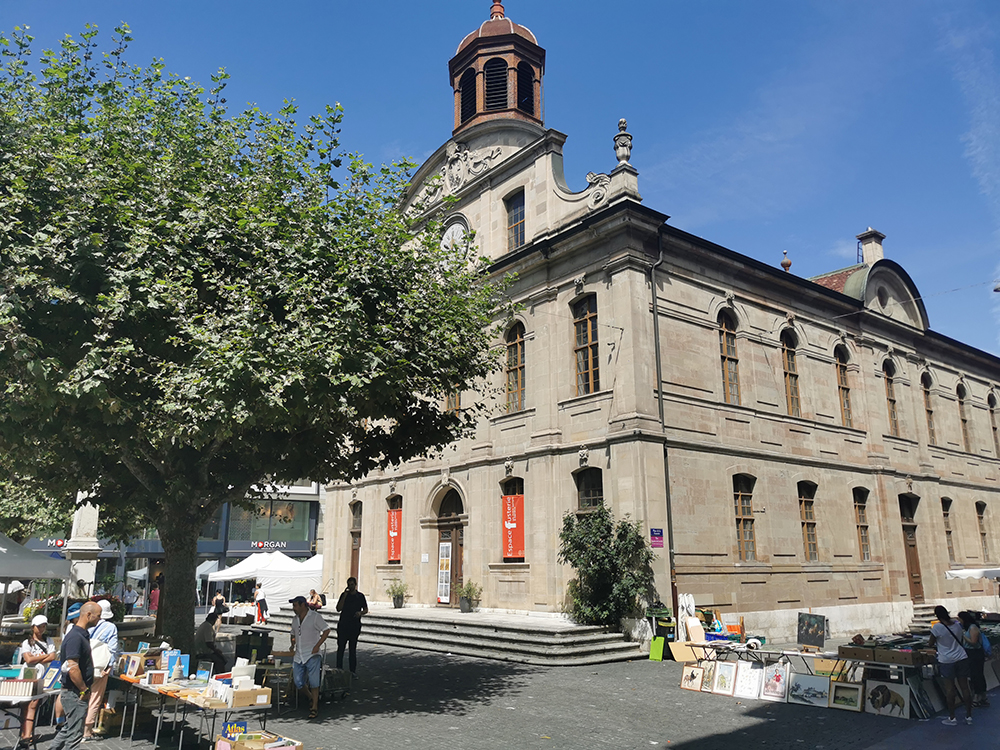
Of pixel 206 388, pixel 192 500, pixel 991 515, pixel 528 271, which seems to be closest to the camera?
pixel 206 388

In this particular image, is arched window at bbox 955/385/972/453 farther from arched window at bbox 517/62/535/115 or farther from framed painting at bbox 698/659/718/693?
framed painting at bbox 698/659/718/693

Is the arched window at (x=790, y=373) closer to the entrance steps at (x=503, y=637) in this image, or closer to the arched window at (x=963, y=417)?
the entrance steps at (x=503, y=637)

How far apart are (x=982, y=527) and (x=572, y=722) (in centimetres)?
2717

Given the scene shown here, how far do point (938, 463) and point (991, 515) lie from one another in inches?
192

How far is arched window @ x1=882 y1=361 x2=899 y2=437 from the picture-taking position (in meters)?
26.2

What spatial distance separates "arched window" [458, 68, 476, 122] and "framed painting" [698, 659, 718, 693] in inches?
749

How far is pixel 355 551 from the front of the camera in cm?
2825

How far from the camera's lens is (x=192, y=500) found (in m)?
11.9

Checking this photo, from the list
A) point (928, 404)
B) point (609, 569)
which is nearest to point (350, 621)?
point (609, 569)

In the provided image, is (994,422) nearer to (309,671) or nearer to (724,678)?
(724,678)

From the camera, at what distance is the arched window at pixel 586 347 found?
19.5m

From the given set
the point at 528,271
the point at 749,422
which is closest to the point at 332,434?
the point at 528,271

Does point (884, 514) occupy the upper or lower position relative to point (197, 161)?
lower

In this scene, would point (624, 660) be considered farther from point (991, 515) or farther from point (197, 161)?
point (991, 515)
